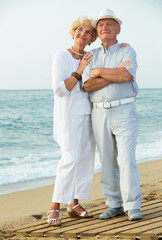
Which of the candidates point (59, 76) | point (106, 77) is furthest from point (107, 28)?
point (59, 76)

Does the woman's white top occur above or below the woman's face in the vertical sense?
below

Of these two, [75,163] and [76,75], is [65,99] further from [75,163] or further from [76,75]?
[75,163]

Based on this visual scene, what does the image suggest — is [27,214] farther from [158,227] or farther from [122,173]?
[158,227]

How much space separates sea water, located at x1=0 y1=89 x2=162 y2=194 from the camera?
8.17 meters

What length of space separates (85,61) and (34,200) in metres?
2.52

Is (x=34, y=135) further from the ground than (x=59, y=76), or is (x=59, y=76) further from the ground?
(x=59, y=76)

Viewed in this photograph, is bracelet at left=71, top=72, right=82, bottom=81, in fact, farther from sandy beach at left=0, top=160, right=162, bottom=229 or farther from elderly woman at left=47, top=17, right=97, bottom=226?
sandy beach at left=0, top=160, right=162, bottom=229

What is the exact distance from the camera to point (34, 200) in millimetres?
5590

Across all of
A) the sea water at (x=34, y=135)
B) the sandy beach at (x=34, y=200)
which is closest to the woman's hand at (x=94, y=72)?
the sandy beach at (x=34, y=200)

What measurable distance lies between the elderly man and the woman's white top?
0.10 meters

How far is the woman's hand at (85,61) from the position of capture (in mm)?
3812

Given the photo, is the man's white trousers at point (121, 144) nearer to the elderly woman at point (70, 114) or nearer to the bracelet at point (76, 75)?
the elderly woman at point (70, 114)

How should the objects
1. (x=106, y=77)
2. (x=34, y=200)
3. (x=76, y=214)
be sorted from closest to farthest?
1. (x=106, y=77)
2. (x=76, y=214)
3. (x=34, y=200)

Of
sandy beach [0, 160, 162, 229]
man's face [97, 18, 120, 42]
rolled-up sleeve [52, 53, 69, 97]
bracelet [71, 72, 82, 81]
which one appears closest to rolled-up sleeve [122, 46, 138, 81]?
man's face [97, 18, 120, 42]
